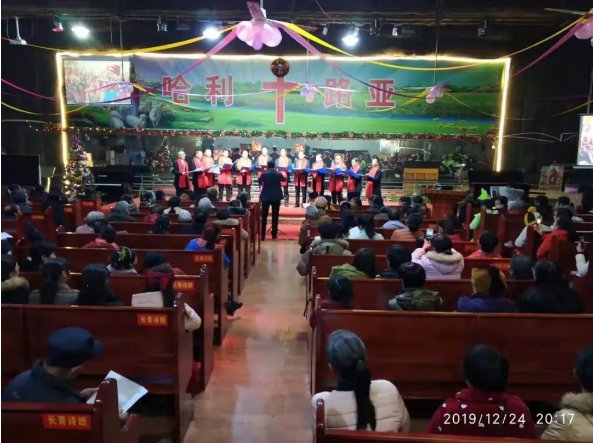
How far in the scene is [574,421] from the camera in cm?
163

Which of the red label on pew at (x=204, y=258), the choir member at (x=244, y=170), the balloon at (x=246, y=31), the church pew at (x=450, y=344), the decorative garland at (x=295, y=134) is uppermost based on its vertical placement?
the balloon at (x=246, y=31)

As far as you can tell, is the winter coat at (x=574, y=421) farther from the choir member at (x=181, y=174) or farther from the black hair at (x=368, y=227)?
the choir member at (x=181, y=174)

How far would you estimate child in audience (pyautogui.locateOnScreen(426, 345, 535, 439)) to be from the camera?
5.60 ft

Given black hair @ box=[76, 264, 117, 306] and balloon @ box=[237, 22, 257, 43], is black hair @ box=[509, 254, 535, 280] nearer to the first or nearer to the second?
black hair @ box=[76, 264, 117, 306]

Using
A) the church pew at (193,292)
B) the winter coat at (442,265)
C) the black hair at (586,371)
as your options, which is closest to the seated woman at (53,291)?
the church pew at (193,292)

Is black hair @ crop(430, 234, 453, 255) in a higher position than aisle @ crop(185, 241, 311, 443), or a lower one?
higher

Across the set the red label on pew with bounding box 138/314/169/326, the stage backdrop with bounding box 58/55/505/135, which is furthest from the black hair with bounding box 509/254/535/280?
the stage backdrop with bounding box 58/55/505/135

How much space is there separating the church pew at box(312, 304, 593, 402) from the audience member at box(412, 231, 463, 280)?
3.27 feet

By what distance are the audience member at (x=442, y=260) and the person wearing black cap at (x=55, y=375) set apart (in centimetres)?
250

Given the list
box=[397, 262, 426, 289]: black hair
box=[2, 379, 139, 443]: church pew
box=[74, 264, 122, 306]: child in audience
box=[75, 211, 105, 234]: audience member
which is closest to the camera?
box=[2, 379, 139, 443]: church pew

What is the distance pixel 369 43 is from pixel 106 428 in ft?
39.6

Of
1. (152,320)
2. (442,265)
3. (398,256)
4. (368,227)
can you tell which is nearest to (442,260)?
(442,265)

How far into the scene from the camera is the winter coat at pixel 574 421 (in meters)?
1.60

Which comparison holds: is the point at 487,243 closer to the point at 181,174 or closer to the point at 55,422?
the point at 55,422
